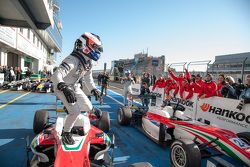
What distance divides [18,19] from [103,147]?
10.1 meters

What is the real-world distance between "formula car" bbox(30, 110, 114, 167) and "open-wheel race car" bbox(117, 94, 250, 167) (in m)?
1.18

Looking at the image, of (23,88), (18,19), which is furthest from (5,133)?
(23,88)

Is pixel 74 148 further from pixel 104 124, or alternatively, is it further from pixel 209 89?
pixel 209 89

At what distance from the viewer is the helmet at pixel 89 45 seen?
3.54 m

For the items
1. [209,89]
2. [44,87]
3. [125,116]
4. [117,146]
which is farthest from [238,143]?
[44,87]

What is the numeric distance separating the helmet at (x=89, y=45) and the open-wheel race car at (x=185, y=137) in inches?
79.3


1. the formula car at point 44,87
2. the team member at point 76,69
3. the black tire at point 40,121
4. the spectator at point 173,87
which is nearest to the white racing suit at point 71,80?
the team member at point 76,69

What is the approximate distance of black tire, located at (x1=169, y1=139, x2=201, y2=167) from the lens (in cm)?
340

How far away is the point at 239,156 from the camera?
11.3ft

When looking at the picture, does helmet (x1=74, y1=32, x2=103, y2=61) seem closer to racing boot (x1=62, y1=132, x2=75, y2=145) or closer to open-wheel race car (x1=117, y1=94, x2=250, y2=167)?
racing boot (x1=62, y1=132, x2=75, y2=145)

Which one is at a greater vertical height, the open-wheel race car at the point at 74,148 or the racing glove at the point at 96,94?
the racing glove at the point at 96,94

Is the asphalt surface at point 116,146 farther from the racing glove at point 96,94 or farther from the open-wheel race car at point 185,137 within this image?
the racing glove at point 96,94

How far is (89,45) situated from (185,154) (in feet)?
7.42

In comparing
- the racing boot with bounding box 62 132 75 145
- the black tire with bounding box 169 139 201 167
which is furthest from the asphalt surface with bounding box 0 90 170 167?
the racing boot with bounding box 62 132 75 145
